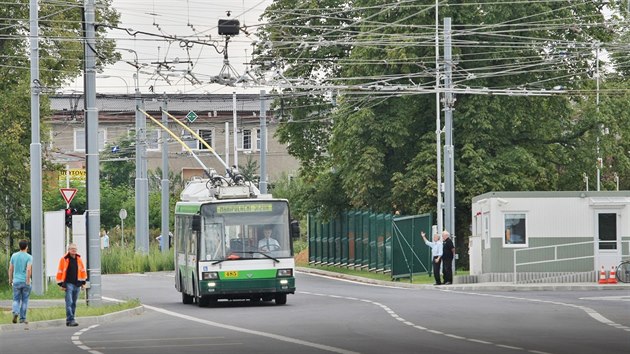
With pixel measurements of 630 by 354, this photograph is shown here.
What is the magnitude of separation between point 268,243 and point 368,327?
948 centimetres

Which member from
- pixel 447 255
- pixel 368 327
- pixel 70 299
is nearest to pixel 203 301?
pixel 70 299

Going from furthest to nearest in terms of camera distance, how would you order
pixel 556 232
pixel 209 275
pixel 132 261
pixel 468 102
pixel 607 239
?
pixel 132 261 → pixel 468 102 → pixel 607 239 → pixel 556 232 → pixel 209 275

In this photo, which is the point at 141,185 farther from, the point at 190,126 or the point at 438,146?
the point at 190,126

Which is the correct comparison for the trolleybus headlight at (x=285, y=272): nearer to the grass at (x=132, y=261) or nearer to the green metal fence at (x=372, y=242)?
the green metal fence at (x=372, y=242)

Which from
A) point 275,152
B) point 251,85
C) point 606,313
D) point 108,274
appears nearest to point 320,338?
point 606,313

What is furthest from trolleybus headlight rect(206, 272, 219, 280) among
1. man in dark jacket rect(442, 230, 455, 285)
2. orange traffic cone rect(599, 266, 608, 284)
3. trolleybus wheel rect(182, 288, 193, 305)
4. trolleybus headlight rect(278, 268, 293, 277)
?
orange traffic cone rect(599, 266, 608, 284)

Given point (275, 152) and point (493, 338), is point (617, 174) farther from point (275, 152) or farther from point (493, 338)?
point (275, 152)

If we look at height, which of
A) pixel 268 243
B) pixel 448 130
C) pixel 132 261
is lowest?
pixel 132 261

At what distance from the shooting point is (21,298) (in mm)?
28797

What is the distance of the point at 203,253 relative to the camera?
35.3 m

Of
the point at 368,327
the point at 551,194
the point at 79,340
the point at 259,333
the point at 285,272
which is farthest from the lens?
the point at 551,194

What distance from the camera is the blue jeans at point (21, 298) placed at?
94.5 feet

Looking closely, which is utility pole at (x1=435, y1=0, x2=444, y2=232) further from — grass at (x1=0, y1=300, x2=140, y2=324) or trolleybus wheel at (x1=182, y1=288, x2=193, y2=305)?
grass at (x1=0, y1=300, x2=140, y2=324)

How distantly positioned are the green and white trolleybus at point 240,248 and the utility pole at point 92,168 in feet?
8.88
